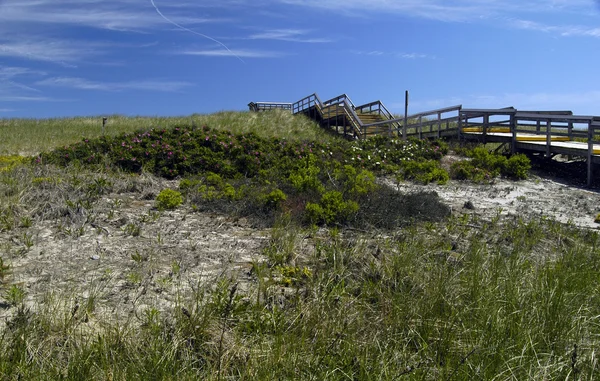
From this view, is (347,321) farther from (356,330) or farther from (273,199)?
(273,199)

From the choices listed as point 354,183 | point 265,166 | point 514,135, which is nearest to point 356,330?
point 354,183

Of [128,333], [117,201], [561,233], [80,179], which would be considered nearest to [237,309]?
[128,333]

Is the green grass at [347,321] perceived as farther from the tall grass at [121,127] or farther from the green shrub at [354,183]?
the tall grass at [121,127]

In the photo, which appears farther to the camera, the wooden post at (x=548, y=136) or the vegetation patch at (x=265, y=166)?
the wooden post at (x=548, y=136)

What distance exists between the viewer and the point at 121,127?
2216 centimetres

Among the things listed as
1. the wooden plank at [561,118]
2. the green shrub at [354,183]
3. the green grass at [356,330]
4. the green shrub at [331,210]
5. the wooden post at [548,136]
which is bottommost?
the green grass at [356,330]

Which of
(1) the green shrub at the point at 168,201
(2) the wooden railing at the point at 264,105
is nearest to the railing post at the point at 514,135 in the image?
(1) the green shrub at the point at 168,201

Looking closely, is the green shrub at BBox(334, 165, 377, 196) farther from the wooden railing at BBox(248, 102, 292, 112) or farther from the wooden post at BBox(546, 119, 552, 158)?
the wooden railing at BBox(248, 102, 292, 112)

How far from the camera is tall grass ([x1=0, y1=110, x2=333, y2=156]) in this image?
57.1 feet

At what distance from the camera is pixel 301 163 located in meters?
11.4

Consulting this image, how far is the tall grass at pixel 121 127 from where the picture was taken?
17391mm

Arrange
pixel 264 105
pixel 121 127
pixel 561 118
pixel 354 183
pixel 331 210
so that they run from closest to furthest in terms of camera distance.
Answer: pixel 331 210, pixel 354 183, pixel 561 118, pixel 121 127, pixel 264 105

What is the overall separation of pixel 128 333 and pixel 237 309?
854 millimetres

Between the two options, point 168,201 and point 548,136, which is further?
point 548,136
